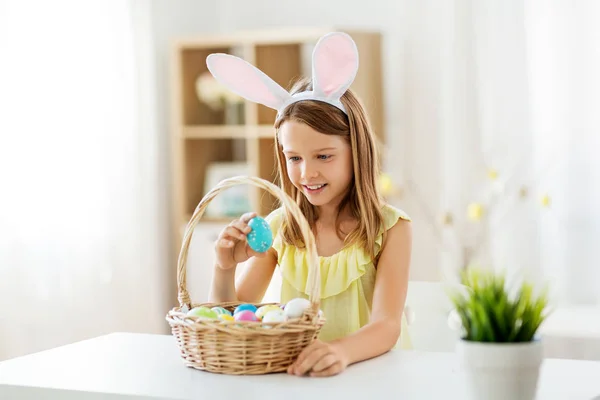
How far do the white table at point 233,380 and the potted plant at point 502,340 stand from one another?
131 millimetres

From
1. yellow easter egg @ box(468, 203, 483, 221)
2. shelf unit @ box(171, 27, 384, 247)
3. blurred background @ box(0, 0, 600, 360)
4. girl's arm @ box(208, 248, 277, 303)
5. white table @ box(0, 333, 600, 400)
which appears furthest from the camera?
shelf unit @ box(171, 27, 384, 247)

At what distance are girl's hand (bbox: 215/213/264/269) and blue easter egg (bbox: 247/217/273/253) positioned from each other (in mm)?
10

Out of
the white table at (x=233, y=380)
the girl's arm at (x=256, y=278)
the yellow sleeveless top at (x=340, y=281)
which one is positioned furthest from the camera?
the girl's arm at (x=256, y=278)

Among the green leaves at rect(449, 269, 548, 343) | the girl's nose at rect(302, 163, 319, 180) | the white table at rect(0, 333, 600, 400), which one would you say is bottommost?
the white table at rect(0, 333, 600, 400)

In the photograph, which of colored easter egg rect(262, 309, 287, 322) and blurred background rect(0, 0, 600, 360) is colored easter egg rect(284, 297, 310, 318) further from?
blurred background rect(0, 0, 600, 360)

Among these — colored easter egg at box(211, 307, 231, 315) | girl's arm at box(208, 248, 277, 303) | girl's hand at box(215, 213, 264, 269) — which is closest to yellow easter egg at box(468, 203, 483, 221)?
girl's arm at box(208, 248, 277, 303)

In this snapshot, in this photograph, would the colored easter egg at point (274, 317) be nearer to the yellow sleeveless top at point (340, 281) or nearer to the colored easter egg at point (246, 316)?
the colored easter egg at point (246, 316)

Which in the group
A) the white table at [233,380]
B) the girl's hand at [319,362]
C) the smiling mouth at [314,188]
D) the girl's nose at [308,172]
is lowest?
the white table at [233,380]

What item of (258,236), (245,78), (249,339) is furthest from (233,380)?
(245,78)

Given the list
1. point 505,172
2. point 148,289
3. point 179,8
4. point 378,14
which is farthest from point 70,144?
point 505,172

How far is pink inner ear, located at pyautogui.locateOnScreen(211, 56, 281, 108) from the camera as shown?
1714 millimetres

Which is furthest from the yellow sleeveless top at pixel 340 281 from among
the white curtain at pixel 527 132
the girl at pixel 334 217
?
the white curtain at pixel 527 132

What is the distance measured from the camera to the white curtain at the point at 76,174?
11.4ft

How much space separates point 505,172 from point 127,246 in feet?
5.22
